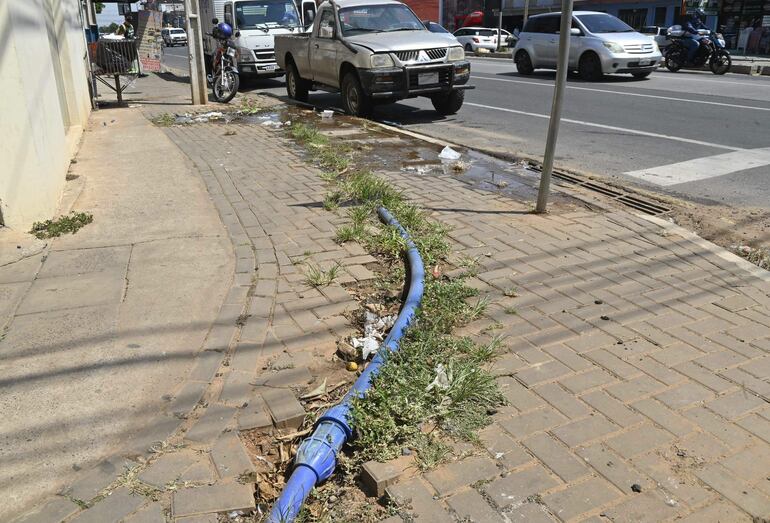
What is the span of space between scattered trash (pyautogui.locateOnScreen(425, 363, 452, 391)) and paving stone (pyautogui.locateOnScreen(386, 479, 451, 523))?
0.62 meters

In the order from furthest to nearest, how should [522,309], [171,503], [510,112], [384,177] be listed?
[510,112]
[384,177]
[522,309]
[171,503]

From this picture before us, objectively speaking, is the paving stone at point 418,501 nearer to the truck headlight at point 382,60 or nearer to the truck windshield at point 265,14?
the truck headlight at point 382,60

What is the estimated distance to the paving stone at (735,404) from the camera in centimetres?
306

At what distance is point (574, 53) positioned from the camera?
720 inches

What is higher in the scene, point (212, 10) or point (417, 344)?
point (212, 10)

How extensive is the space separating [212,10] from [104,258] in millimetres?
17082

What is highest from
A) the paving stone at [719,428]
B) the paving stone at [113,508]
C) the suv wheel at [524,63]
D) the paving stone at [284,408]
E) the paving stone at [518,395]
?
the suv wheel at [524,63]

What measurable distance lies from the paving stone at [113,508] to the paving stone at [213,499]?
0.15 meters

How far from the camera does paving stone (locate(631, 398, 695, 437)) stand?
295 centimetres

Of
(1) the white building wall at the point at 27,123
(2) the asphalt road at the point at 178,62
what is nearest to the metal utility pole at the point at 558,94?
(1) the white building wall at the point at 27,123

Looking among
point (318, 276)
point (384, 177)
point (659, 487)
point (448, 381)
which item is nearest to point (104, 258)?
point (318, 276)

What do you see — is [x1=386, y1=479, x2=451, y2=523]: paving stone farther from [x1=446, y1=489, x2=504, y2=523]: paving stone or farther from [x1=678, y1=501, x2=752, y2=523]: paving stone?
[x1=678, y1=501, x2=752, y2=523]: paving stone

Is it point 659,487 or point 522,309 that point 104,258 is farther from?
point 659,487

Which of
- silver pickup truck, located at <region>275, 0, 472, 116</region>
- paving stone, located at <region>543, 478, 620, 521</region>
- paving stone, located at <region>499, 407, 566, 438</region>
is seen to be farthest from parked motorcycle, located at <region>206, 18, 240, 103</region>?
paving stone, located at <region>543, 478, 620, 521</region>
